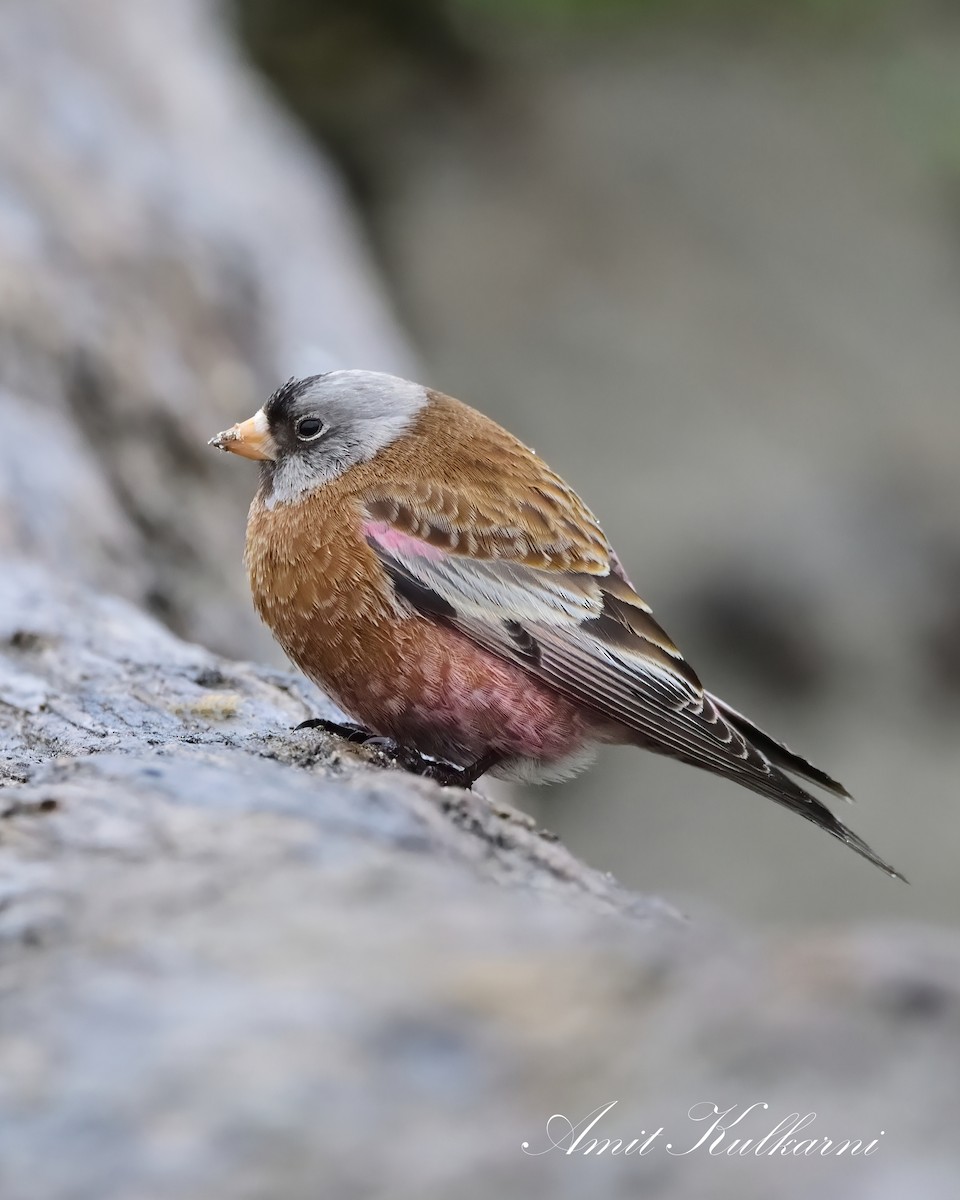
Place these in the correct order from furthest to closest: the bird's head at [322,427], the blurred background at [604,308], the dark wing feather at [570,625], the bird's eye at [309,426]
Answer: the blurred background at [604,308] < the bird's eye at [309,426] < the bird's head at [322,427] < the dark wing feather at [570,625]

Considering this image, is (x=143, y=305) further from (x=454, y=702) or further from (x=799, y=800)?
(x=799, y=800)

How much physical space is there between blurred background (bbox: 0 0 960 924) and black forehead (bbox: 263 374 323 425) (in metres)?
1.01

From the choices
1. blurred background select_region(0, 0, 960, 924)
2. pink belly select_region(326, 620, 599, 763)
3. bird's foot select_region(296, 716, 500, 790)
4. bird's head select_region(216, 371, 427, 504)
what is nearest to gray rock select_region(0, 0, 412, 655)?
blurred background select_region(0, 0, 960, 924)

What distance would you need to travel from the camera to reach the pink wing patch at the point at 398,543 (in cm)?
345

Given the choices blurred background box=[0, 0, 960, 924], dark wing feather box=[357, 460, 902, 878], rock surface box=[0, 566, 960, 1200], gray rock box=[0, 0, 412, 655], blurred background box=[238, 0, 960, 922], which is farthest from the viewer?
blurred background box=[238, 0, 960, 922]

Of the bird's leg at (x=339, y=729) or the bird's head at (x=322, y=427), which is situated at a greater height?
the bird's head at (x=322, y=427)

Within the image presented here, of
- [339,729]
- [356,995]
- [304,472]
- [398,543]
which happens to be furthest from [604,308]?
[356,995]

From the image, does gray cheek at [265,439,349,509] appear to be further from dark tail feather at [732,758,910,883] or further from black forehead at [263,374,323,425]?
dark tail feather at [732,758,910,883]

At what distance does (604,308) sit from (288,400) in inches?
353

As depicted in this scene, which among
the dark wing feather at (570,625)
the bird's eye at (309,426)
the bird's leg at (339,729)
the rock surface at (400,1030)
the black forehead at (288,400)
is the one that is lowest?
the rock surface at (400,1030)

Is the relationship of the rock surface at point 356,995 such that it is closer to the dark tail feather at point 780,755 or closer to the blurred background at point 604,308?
the blurred background at point 604,308

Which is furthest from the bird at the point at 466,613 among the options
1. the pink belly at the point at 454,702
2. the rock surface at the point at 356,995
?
the rock surface at the point at 356,995

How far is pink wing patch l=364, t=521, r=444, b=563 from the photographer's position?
3451 millimetres

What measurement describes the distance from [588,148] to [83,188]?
8.32 meters
